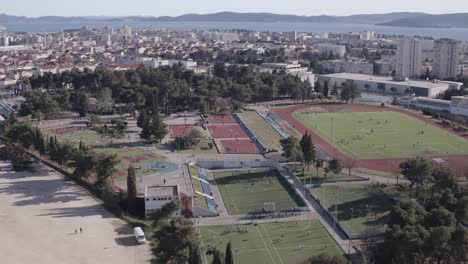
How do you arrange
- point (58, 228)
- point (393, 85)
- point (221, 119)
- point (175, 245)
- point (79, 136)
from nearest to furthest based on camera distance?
1. point (175, 245)
2. point (58, 228)
3. point (79, 136)
4. point (221, 119)
5. point (393, 85)

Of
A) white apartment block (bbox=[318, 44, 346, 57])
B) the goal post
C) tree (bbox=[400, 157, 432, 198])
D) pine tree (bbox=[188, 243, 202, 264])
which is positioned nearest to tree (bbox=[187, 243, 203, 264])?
pine tree (bbox=[188, 243, 202, 264])

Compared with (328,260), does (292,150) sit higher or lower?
higher

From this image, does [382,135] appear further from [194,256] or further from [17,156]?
[194,256]

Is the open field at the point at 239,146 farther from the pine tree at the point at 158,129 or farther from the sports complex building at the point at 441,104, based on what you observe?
the sports complex building at the point at 441,104

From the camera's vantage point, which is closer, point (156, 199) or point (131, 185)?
point (156, 199)

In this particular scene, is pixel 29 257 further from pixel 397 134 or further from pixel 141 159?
pixel 397 134

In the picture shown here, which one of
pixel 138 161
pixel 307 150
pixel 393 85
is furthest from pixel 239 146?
pixel 393 85

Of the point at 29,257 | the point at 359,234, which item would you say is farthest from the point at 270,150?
the point at 29,257
